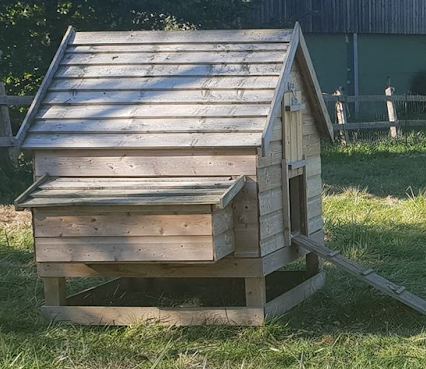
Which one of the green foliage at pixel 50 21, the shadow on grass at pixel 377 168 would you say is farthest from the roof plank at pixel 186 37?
the green foliage at pixel 50 21

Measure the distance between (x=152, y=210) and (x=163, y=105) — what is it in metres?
0.93

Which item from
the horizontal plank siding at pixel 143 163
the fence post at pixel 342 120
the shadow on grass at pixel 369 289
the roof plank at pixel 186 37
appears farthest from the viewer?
the fence post at pixel 342 120

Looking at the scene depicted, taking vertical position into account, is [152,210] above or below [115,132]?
below

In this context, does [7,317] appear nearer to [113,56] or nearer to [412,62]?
[113,56]

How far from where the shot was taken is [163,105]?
20.9 ft

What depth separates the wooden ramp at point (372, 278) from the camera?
620 centimetres

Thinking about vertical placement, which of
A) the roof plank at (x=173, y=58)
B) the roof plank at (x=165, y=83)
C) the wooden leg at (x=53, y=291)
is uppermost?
the roof plank at (x=173, y=58)

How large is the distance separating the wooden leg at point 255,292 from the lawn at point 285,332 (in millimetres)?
198

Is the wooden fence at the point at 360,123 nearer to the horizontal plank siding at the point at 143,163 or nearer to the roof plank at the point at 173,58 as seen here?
the roof plank at the point at 173,58

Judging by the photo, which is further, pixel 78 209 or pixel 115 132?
pixel 115 132

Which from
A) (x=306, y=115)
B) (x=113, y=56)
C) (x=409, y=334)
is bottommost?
(x=409, y=334)

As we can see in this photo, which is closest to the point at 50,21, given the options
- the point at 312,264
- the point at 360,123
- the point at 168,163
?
the point at 360,123

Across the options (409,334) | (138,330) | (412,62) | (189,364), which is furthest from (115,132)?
(412,62)

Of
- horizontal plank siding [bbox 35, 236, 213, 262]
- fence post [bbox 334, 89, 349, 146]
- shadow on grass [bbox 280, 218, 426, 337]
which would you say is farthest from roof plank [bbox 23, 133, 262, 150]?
fence post [bbox 334, 89, 349, 146]
